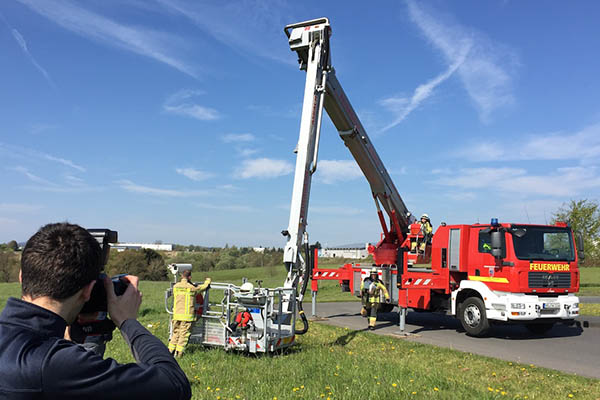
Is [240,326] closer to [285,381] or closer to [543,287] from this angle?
[285,381]

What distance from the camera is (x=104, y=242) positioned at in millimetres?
2225

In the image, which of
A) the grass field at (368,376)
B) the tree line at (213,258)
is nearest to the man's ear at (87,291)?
the grass field at (368,376)

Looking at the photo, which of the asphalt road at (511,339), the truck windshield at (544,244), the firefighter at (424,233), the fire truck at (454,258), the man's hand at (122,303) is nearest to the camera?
the man's hand at (122,303)

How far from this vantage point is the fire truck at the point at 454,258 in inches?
392

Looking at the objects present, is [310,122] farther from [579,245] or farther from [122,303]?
[122,303]

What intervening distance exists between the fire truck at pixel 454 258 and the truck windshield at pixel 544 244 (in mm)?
24

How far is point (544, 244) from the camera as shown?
11492 millimetres

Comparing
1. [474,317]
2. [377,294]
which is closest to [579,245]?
[474,317]

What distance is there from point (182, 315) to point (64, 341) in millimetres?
7018

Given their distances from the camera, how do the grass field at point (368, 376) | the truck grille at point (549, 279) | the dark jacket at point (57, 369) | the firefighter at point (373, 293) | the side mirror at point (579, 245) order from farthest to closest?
1. the firefighter at point (373, 293)
2. the side mirror at point (579, 245)
3. the truck grille at point (549, 279)
4. the grass field at point (368, 376)
5. the dark jacket at point (57, 369)

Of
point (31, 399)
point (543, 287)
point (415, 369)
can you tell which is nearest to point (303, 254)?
point (415, 369)

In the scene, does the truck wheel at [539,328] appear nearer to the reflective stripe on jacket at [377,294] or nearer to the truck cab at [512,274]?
Answer: the truck cab at [512,274]

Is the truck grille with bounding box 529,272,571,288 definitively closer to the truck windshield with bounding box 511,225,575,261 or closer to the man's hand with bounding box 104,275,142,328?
the truck windshield with bounding box 511,225,575,261

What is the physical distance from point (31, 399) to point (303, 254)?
26.9 feet
